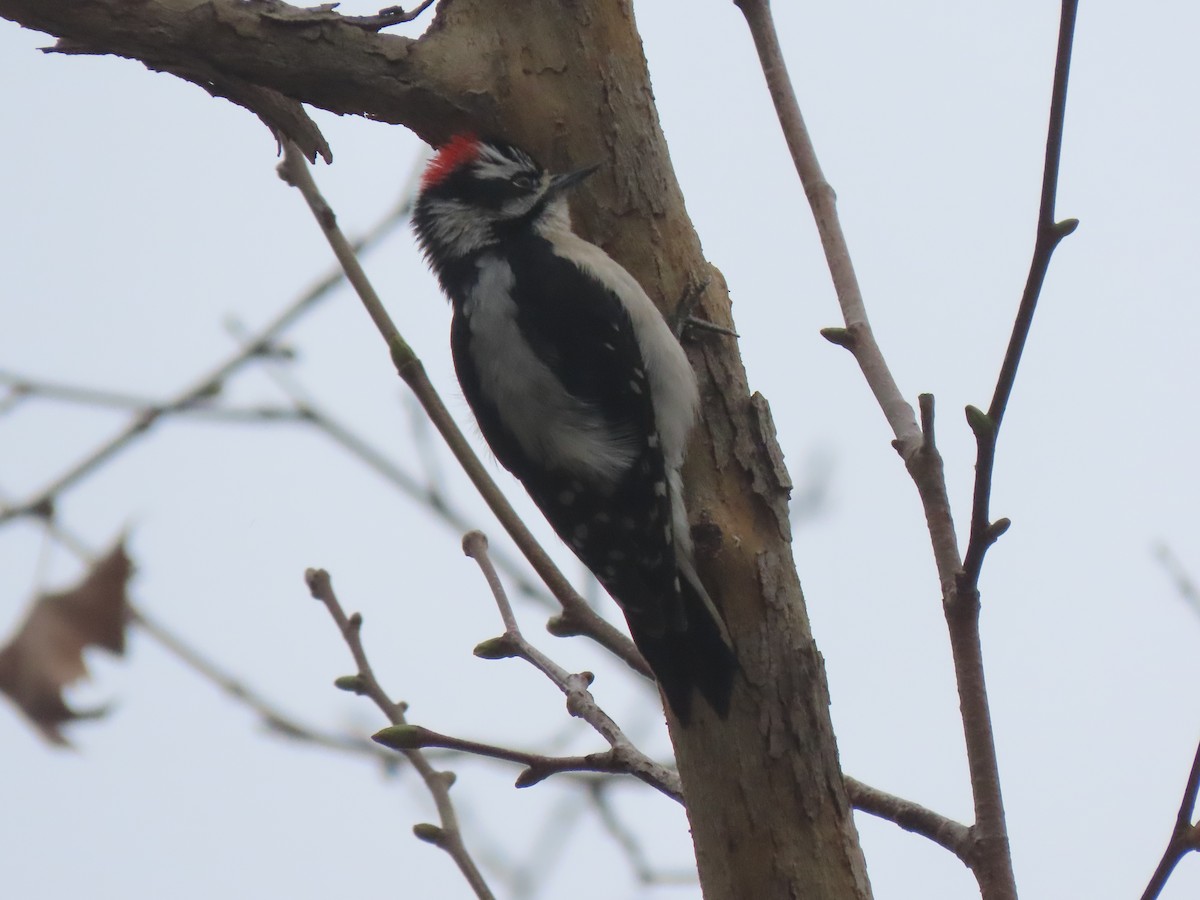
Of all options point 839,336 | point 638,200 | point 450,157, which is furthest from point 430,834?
point 450,157

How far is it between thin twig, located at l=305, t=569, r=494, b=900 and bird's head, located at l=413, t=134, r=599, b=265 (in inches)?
43.4

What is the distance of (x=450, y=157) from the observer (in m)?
3.54

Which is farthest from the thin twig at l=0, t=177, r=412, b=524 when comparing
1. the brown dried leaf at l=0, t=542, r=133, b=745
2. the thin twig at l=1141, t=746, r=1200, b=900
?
the thin twig at l=1141, t=746, r=1200, b=900

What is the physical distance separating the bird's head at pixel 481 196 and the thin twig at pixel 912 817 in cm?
150

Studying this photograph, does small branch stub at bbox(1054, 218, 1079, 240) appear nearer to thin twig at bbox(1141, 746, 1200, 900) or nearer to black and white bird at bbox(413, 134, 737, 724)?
thin twig at bbox(1141, 746, 1200, 900)

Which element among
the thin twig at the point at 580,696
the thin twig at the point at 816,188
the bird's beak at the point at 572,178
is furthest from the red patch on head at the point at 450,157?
the thin twig at the point at 580,696

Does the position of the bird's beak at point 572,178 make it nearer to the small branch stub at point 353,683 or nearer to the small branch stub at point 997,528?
the small branch stub at point 353,683

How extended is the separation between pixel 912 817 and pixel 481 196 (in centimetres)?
231

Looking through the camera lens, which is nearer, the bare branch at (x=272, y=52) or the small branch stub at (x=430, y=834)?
the small branch stub at (x=430, y=834)

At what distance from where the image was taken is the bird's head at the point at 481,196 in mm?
3225

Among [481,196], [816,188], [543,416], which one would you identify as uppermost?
[481,196]

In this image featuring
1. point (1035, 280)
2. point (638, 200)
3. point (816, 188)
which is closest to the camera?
point (1035, 280)

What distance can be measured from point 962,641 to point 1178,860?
1.22ft

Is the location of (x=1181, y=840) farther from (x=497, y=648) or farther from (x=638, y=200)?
(x=638, y=200)
